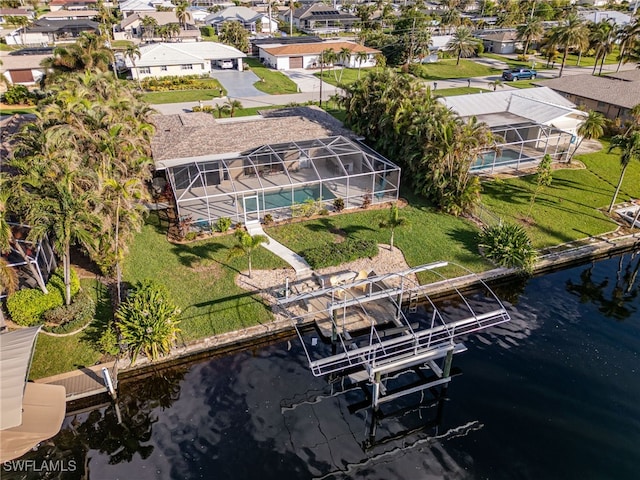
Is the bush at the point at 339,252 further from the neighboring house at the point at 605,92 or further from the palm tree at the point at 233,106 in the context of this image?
the neighboring house at the point at 605,92

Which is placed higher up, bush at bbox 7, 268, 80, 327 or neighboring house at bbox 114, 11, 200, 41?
neighboring house at bbox 114, 11, 200, 41

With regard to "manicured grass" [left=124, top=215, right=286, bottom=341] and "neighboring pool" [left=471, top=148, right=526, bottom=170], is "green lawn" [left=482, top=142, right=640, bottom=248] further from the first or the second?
"manicured grass" [left=124, top=215, right=286, bottom=341]

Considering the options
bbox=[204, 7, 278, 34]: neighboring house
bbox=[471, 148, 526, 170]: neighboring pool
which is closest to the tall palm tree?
bbox=[471, 148, 526, 170]: neighboring pool

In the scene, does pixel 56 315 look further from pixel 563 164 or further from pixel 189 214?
pixel 563 164

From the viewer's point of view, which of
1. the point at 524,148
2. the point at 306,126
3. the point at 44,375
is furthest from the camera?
the point at 524,148

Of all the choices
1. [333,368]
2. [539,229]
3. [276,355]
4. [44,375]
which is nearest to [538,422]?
[333,368]

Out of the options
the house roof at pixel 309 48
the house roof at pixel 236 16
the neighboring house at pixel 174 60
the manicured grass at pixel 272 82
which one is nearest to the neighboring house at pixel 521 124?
the manicured grass at pixel 272 82
